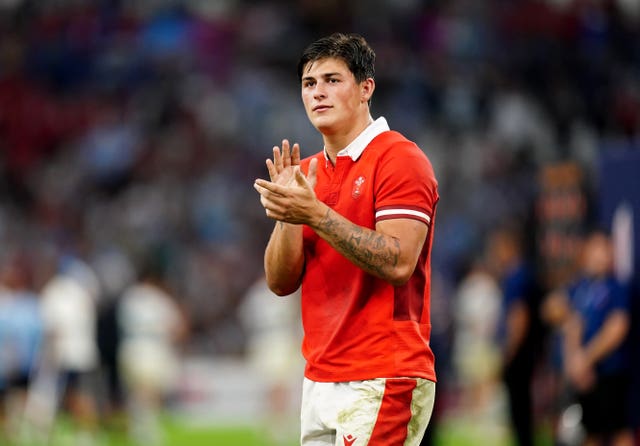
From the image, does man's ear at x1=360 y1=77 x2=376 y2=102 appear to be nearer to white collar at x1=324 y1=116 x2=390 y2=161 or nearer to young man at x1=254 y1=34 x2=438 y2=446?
young man at x1=254 y1=34 x2=438 y2=446

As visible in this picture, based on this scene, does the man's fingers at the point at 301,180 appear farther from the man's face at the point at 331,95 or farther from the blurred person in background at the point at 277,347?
the blurred person in background at the point at 277,347

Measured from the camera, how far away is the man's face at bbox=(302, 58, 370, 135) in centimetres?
482

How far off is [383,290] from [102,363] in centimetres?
1402

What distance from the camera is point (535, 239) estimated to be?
1359 centimetres

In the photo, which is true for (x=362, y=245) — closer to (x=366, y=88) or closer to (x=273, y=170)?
(x=273, y=170)

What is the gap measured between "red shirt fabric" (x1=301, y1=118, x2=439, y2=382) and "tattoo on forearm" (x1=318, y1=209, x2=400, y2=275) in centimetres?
15

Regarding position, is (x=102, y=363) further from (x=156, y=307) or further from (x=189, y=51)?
(x=189, y=51)

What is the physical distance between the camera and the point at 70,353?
16734mm

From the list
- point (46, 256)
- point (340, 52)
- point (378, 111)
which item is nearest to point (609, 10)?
point (378, 111)

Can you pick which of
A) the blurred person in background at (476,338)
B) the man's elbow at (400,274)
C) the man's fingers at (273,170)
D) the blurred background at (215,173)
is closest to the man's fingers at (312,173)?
the man's fingers at (273,170)

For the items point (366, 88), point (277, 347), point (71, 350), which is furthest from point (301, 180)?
point (277, 347)

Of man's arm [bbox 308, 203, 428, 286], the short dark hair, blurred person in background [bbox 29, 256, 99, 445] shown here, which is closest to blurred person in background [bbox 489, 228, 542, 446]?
blurred person in background [bbox 29, 256, 99, 445]

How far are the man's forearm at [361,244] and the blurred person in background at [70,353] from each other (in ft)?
41.2

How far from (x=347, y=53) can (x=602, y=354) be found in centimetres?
623
